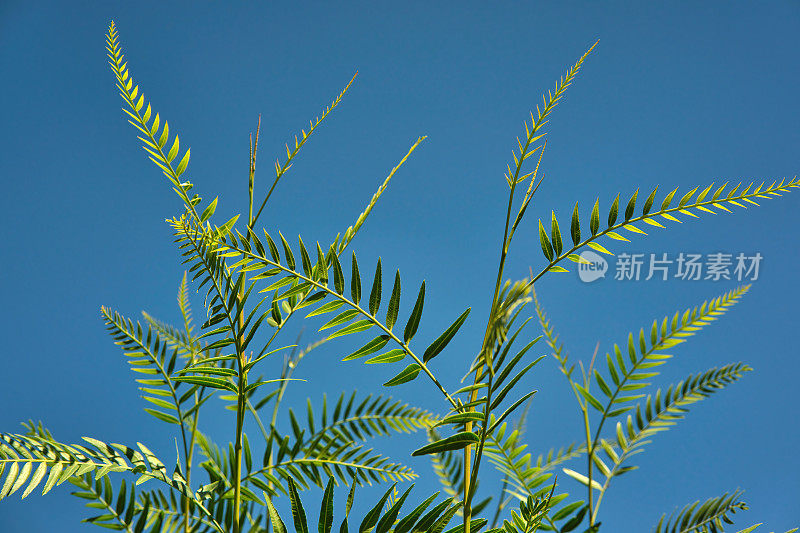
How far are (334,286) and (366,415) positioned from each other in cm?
29

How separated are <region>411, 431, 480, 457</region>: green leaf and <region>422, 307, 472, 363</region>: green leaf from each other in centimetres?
6

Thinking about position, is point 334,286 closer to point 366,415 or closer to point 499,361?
point 499,361

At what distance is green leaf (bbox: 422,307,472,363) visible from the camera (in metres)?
0.34

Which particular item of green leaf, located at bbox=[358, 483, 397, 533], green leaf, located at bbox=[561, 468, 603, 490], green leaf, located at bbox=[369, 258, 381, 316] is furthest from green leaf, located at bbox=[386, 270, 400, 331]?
green leaf, located at bbox=[561, 468, 603, 490]

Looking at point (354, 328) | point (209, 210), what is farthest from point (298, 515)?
point (209, 210)

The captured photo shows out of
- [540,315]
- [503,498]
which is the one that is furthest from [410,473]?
[540,315]

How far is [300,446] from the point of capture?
0.49m

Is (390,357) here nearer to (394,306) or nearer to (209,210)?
(394,306)

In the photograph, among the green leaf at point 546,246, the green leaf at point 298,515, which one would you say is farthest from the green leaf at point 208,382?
the green leaf at point 546,246

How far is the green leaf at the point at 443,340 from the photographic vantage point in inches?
13.3

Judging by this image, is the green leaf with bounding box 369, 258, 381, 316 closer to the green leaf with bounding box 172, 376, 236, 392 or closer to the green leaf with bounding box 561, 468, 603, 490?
the green leaf with bounding box 172, 376, 236, 392

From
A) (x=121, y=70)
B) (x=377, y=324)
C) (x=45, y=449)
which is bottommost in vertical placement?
(x=45, y=449)

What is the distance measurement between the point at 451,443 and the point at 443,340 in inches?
2.7

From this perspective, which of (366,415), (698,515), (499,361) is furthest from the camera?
(366,415)
